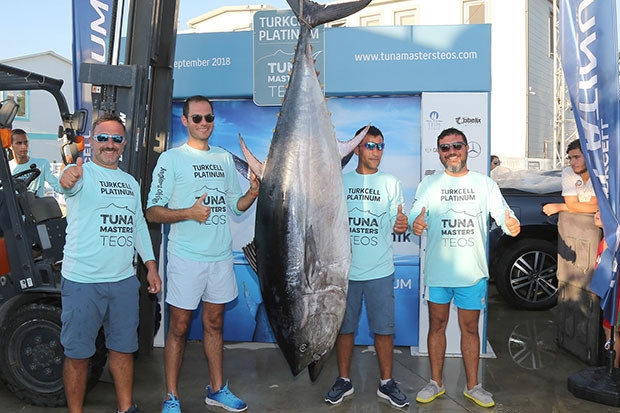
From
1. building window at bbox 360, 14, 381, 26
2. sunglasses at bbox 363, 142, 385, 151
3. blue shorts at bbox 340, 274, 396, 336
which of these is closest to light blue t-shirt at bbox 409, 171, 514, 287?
blue shorts at bbox 340, 274, 396, 336

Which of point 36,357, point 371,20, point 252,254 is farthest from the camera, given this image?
point 371,20

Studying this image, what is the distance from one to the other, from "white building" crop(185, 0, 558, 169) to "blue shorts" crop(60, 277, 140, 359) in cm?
1087

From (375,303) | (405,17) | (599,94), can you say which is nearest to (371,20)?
(405,17)

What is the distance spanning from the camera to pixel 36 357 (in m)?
3.15

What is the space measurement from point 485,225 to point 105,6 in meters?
3.83

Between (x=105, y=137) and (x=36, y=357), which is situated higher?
(x=105, y=137)

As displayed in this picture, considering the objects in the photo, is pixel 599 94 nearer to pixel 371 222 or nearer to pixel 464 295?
pixel 464 295

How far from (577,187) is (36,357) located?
12.4 ft

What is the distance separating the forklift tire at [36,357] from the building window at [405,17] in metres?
12.8

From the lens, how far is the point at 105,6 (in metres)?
4.91

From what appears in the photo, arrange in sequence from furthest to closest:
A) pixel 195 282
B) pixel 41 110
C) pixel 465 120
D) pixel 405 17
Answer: pixel 41 110 < pixel 405 17 < pixel 465 120 < pixel 195 282

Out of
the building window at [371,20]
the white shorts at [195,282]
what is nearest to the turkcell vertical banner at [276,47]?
the white shorts at [195,282]

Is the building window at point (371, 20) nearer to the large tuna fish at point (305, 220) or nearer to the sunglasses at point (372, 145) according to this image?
the sunglasses at point (372, 145)

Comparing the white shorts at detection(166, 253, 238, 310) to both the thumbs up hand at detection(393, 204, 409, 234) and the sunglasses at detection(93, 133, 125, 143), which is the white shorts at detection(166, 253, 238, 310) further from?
the thumbs up hand at detection(393, 204, 409, 234)
